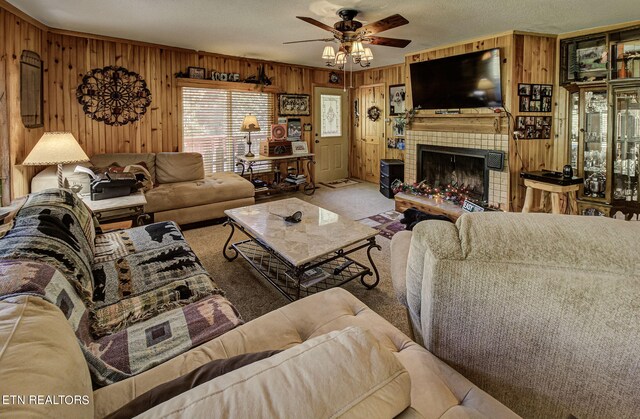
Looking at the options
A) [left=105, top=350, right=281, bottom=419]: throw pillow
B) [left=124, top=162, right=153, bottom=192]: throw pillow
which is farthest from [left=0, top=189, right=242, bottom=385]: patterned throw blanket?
[left=124, top=162, right=153, bottom=192]: throw pillow

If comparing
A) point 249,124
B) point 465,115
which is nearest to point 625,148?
point 465,115

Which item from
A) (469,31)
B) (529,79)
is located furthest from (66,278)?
(529,79)

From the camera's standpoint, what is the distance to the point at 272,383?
62cm

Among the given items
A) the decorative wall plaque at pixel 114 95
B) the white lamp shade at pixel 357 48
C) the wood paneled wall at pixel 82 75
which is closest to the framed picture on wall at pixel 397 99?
the wood paneled wall at pixel 82 75

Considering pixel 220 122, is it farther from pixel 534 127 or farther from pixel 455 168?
pixel 534 127

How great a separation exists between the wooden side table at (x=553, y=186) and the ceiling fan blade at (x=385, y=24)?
2.44m

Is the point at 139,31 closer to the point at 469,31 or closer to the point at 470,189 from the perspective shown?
the point at 469,31

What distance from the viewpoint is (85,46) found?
175 inches

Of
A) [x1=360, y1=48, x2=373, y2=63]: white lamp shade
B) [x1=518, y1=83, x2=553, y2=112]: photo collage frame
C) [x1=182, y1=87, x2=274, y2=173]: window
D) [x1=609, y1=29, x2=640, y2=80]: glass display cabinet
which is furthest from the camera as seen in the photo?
[x1=182, y1=87, x2=274, y2=173]: window

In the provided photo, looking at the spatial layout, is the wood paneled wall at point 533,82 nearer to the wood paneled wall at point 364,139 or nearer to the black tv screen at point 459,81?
the black tv screen at point 459,81

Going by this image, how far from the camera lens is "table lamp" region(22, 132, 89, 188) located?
2959 mm

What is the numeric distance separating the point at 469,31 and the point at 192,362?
4641 millimetres

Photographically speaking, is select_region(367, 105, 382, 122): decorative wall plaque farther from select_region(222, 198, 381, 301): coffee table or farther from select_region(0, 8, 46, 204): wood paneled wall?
select_region(0, 8, 46, 204): wood paneled wall

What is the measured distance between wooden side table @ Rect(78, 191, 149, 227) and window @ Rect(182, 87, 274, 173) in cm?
236
